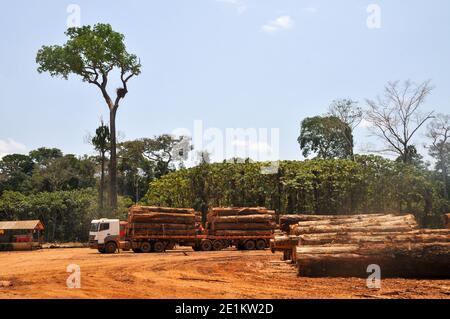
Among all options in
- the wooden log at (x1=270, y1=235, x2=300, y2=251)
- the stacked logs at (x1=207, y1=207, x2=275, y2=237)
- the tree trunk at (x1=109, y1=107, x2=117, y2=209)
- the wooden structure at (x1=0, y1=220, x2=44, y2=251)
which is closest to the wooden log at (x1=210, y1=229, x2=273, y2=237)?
the stacked logs at (x1=207, y1=207, x2=275, y2=237)

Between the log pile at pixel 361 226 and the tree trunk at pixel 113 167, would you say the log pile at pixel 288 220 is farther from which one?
the tree trunk at pixel 113 167

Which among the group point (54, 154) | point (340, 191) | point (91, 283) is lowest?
point (91, 283)

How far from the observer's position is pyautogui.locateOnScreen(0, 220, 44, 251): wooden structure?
4169 centimetres

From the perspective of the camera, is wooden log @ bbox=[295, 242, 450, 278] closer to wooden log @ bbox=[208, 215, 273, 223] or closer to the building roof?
wooden log @ bbox=[208, 215, 273, 223]

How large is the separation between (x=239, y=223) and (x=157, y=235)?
593 centimetres

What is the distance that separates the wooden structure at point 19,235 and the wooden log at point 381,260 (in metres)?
32.4

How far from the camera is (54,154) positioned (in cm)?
8494

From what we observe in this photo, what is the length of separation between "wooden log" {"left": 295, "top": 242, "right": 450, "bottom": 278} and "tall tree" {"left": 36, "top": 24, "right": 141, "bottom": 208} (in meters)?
35.4
